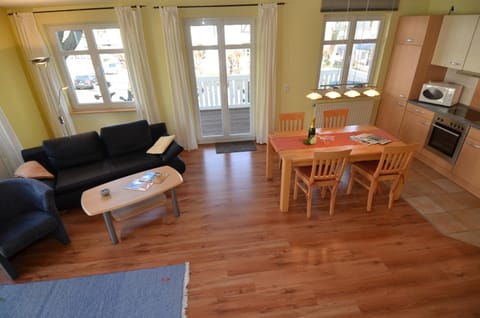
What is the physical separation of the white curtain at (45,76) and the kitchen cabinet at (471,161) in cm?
666

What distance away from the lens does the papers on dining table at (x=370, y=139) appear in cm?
349

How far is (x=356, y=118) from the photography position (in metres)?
5.50

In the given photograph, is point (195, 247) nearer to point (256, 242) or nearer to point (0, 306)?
point (256, 242)

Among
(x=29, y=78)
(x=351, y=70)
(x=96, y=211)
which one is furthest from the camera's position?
(x=351, y=70)

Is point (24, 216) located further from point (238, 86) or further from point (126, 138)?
point (238, 86)

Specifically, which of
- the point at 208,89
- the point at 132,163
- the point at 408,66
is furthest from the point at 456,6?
the point at 132,163

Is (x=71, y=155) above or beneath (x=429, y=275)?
above

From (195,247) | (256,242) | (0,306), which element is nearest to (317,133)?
(256,242)

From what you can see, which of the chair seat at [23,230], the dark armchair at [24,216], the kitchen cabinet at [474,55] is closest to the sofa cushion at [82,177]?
the dark armchair at [24,216]

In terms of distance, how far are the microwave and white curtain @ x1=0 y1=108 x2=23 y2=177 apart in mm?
6733

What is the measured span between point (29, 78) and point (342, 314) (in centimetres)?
596

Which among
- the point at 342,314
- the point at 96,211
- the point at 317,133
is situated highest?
the point at 317,133

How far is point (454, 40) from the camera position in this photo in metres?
4.02

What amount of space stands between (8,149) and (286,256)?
13.9 feet
